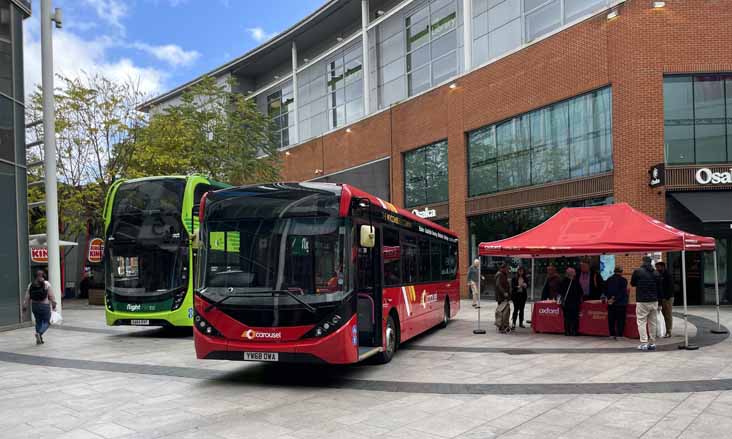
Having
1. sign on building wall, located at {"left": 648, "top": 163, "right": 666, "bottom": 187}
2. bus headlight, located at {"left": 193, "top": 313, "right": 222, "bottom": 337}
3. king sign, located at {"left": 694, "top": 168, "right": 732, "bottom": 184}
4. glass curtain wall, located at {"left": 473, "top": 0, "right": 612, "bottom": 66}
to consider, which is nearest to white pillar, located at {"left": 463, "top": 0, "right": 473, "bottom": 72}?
glass curtain wall, located at {"left": 473, "top": 0, "right": 612, "bottom": 66}

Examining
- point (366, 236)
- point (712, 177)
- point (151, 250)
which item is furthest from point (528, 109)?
point (366, 236)

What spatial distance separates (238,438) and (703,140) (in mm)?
18846

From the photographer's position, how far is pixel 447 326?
16000mm

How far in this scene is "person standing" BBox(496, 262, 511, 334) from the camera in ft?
44.4

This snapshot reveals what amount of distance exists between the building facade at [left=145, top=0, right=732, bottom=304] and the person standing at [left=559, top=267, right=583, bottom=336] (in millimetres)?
6694

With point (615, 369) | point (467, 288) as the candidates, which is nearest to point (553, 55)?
point (467, 288)

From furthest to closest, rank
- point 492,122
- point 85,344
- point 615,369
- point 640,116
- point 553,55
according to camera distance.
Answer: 1. point 492,122
2. point 553,55
3. point 640,116
4. point 85,344
5. point 615,369

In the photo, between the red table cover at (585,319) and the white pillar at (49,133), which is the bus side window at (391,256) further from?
the white pillar at (49,133)

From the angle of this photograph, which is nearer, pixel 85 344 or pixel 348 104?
pixel 85 344

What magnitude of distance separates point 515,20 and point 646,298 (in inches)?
621

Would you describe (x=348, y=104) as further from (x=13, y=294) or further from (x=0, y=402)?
(x=0, y=402)

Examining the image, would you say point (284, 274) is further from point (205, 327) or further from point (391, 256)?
point (391, 256)

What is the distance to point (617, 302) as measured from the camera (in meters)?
12.2

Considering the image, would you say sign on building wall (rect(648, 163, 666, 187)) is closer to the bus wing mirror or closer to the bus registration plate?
the bus wing mirror
